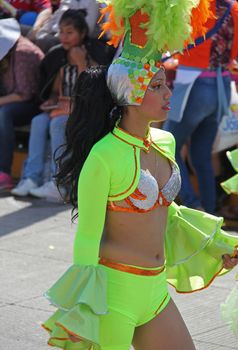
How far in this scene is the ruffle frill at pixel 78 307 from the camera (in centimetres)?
351

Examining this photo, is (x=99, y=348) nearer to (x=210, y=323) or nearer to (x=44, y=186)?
(x=210, y=323)

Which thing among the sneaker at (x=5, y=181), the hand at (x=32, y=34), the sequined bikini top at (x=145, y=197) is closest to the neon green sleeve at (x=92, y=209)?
the sequined bikini top at (x=145, y=197)

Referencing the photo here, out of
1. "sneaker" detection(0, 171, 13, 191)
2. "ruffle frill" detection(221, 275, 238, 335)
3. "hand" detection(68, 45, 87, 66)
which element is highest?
"hand" detection(68, 45, 87, 66)

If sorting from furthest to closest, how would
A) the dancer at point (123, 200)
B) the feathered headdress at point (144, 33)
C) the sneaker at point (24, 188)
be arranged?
the sneaker at point (24, 188)
the feathered headdress at point (144, 33)
the dancer at point (123, 200)

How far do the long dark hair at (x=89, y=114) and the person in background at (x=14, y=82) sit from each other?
17.8ft

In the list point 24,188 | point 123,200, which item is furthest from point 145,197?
point 24,188

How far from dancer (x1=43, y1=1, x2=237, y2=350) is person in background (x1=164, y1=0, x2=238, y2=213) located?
3.78 metres

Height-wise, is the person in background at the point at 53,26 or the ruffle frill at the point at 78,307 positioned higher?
the ruffle frill at the point at 78,307

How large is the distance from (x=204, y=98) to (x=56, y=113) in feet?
5.77

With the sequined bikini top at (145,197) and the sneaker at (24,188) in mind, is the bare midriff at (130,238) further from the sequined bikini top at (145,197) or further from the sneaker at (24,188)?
the sneaker at (24,188)

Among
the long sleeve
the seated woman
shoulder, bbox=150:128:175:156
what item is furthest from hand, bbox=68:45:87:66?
the long sleeve

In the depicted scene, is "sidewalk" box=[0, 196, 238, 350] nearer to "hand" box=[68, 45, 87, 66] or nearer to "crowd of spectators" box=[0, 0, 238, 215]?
"crowd of spectators" box=[0, 0, 238, 215]

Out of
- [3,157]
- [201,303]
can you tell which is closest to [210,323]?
[201,303]

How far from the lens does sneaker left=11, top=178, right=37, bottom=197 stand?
894 cm
